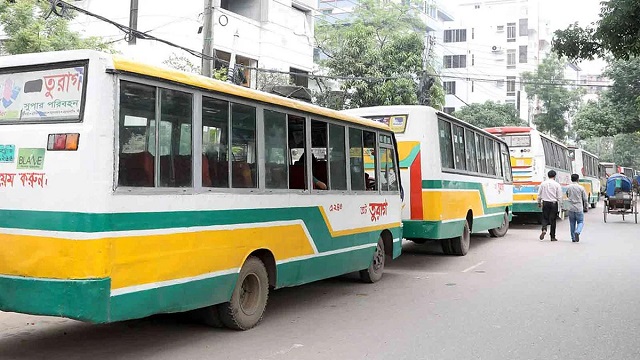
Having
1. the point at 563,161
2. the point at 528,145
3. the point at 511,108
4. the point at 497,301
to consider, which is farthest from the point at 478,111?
the point at 497,301

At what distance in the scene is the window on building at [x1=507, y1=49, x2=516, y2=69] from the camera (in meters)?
60.8

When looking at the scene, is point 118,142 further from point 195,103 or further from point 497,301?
point 497,301

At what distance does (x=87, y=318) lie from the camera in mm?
4500

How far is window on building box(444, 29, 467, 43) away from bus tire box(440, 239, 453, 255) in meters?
51.5

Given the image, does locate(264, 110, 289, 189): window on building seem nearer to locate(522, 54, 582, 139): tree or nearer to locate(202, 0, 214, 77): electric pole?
locate(202, 0, 214, 77): electric pole

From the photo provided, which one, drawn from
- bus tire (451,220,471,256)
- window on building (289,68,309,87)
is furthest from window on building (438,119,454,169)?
window on building (289,68,309,87)

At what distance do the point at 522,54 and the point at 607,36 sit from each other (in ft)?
178

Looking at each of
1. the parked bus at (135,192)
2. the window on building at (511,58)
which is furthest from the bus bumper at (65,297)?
the window on building at (511,58)

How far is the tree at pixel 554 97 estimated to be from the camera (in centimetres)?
4728

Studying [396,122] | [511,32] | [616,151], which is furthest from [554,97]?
[396,122]

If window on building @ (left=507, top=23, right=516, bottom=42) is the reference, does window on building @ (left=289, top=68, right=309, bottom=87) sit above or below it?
below

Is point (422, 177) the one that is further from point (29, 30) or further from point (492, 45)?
point (492, 45)

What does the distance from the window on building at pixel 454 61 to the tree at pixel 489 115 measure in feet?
46.9

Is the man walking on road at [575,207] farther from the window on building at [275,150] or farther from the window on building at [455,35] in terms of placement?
the window on building at [455,35]
